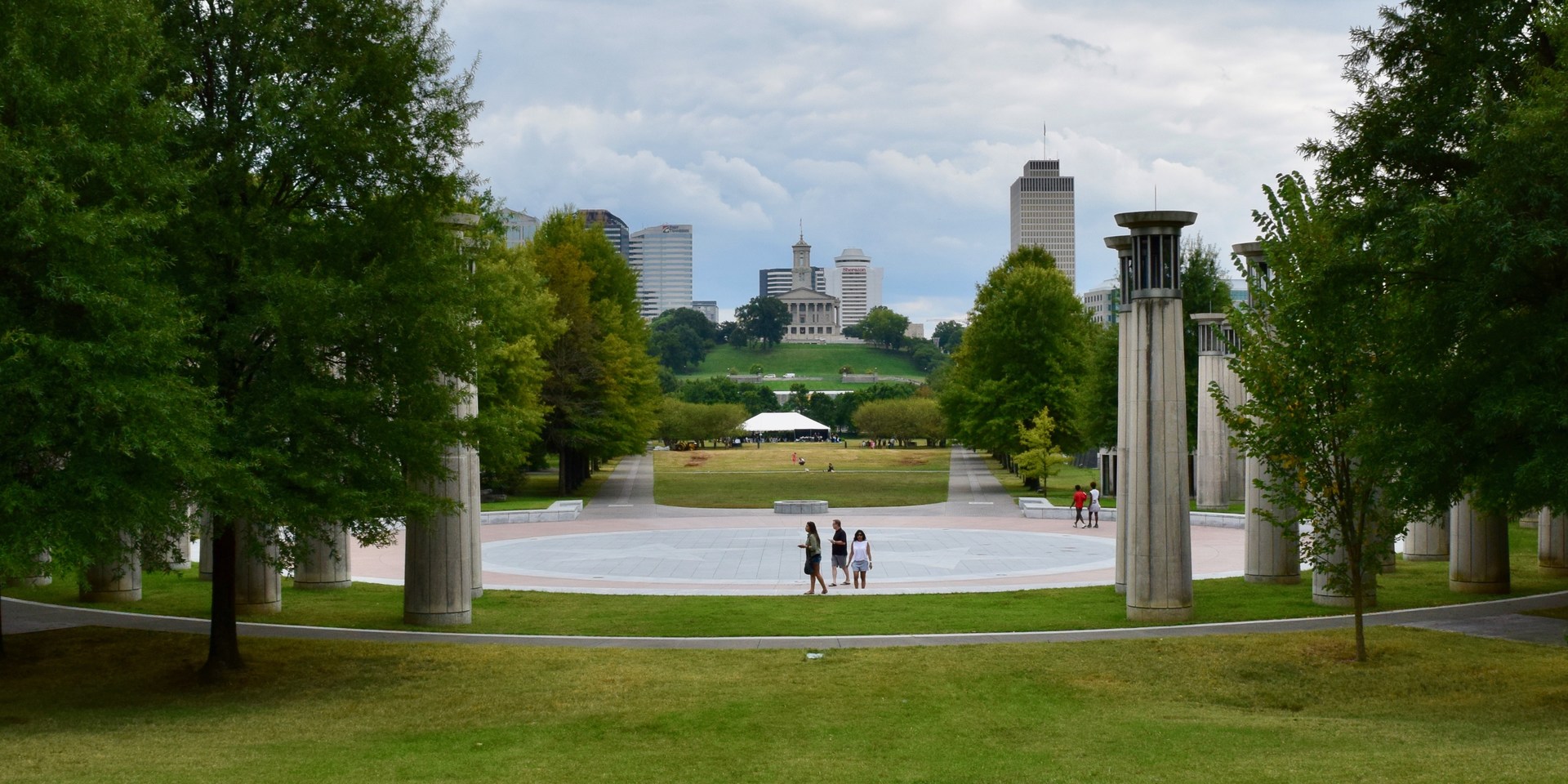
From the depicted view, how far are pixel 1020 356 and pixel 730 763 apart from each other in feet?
175

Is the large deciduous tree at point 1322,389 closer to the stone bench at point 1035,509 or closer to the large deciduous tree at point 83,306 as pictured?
the large deciduous tree at point 83,306

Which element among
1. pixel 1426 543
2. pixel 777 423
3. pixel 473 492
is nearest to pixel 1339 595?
pixel 1426 543

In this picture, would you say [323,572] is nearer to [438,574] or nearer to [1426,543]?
[438,574]

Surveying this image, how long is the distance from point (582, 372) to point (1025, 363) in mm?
20622

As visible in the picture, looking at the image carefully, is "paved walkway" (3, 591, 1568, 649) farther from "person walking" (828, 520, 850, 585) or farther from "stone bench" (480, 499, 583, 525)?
"stone bench" (480, 499, 583, 525)

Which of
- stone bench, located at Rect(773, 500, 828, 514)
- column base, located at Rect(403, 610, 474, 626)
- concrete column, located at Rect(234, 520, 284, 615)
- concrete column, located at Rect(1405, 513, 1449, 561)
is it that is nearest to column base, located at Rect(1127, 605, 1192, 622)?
column base, located at Rect(403, 610, 474, 626)

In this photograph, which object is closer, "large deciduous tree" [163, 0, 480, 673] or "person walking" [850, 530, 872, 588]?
"large deciduous tree" [163, 0, 480, 673]

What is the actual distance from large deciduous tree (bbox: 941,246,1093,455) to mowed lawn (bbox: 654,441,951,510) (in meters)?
4.27

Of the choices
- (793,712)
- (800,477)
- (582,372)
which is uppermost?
(582,372)

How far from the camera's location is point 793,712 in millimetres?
15195

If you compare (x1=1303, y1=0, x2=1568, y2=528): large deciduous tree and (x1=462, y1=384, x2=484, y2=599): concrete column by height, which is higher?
(x1=1303, y1=0, x2=1568, y2=528): large deciduous tree

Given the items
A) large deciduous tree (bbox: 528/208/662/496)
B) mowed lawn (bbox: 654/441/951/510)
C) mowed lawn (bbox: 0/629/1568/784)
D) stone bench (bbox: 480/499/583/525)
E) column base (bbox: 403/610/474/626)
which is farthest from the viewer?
mowed lawn (bbox: 654/441/951/510)

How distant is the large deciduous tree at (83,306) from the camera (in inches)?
529

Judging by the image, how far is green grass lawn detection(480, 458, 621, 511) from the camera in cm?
5491
